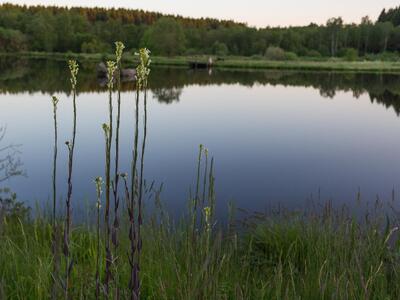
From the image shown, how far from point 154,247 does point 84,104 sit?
28560mm

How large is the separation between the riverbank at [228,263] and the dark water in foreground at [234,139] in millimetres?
4831

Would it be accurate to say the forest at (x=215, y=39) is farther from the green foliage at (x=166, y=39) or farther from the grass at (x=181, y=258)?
the grass at (x=181, y=258)

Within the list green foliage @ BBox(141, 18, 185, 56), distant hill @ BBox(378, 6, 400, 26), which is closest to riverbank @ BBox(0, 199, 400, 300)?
green foliage @ BBox(141, 18, 185, 56)

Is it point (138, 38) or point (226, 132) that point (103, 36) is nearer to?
point (138, 38)

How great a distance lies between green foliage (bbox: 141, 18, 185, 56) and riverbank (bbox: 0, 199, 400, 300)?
8882 centimetres

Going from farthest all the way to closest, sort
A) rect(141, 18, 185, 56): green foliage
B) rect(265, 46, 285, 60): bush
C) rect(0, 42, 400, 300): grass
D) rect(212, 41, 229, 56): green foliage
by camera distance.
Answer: rect(212, 41, 229, 56): green foliage → rect(141, 18, 185, 56): green foliage → rect(265, 46, 285, 60): bush → rect(0, 42, 400, 300): grass

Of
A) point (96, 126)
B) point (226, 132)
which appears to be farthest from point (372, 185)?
point (96, 126)

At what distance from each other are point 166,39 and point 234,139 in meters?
75.1

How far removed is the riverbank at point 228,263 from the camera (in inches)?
110

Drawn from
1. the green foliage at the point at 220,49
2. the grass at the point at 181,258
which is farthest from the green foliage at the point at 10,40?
the grass at the point at 181,258

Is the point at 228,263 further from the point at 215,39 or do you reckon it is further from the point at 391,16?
the point at 391,16

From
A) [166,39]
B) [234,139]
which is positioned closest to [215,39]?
[166,39]

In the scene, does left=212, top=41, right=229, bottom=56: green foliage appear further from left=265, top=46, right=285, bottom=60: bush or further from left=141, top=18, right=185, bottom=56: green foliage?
left=265, top=46, right=285, bottom=60: bush

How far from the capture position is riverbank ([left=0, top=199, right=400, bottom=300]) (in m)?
2.79
